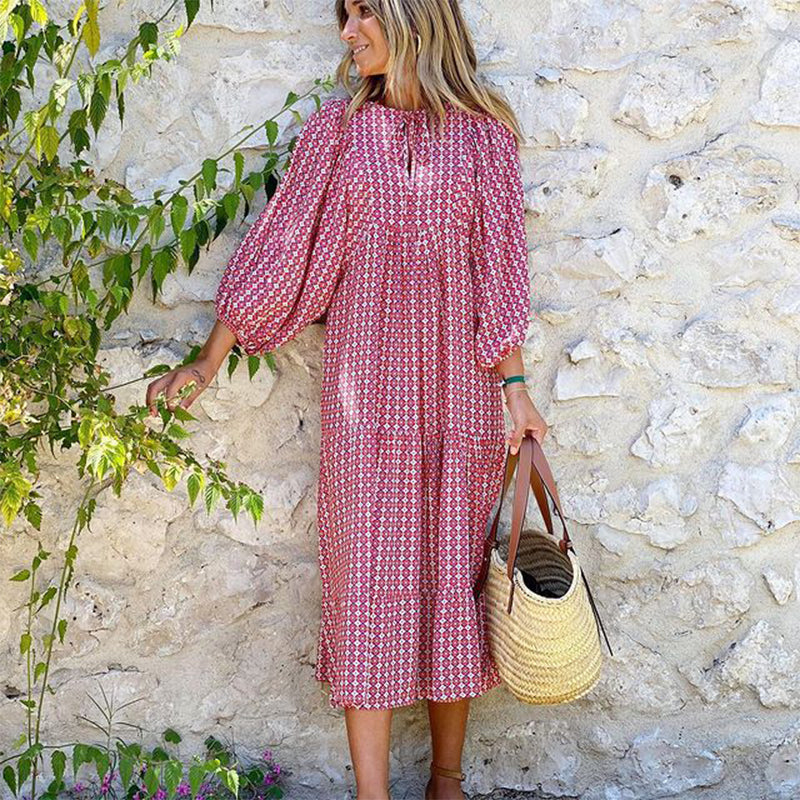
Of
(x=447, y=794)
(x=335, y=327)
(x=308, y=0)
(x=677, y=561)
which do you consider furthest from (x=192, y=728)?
(x=308, y=0)

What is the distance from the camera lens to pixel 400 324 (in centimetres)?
260

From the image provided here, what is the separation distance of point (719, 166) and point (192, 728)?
1.71 m

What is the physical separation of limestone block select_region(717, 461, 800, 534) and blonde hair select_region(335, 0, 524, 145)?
91 cm

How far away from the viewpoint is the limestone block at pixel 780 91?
2.74m

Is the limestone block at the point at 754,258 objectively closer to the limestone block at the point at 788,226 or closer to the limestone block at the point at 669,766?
the limestone block at the point at 788,226

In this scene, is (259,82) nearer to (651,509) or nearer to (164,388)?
(164,388)

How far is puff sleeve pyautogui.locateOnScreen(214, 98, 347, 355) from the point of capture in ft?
8.51

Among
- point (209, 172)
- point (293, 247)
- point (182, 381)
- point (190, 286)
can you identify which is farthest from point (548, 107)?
point (182, 381)

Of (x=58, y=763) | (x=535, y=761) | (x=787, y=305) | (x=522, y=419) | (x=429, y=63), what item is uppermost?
(x=429, y=63)

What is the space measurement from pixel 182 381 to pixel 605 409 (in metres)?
0.94

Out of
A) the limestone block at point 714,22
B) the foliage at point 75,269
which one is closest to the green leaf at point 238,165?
the foliage at point 75,269

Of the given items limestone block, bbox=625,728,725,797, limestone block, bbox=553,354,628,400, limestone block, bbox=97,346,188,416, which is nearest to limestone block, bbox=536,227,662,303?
limestone block, bbox=553,354,628,400

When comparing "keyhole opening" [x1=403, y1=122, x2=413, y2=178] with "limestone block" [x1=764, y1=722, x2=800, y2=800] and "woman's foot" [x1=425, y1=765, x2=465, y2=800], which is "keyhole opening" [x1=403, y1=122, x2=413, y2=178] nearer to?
"woman's foot" [x1=425, y1=765, x2=465, y2=800]

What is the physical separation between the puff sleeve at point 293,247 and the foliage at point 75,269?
67 millimetres
